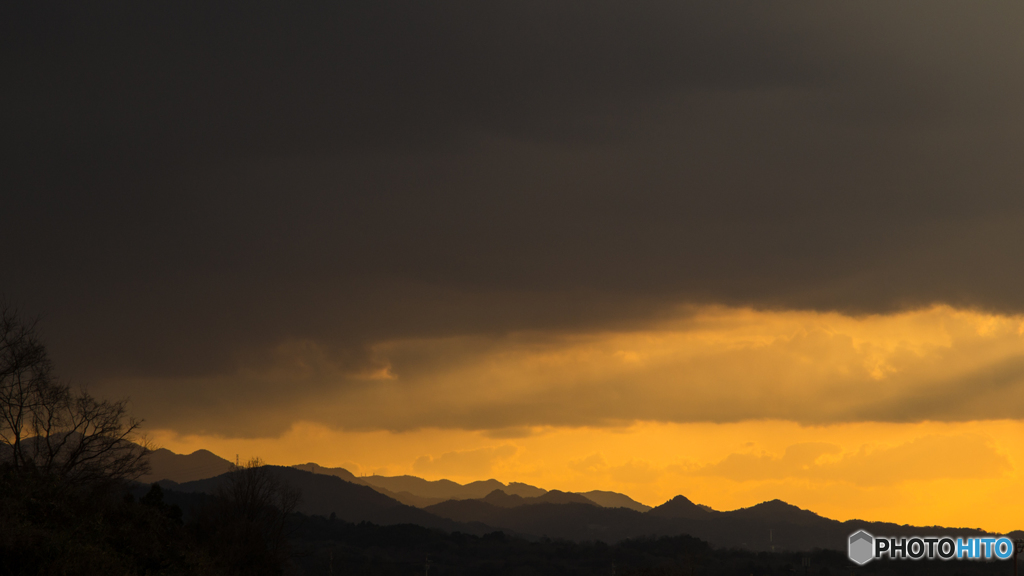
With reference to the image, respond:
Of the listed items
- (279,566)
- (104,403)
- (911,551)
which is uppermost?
(104,403)

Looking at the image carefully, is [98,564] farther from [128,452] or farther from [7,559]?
[128,452]

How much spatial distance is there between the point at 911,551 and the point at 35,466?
6674 centimetres

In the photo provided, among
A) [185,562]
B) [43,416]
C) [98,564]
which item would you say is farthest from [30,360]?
[98,564]

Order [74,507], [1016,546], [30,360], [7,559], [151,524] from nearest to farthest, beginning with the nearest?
[7,559]
[74,507]
[151,524]
[30,360]
[1016,546]

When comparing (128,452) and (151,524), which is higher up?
(128,452)

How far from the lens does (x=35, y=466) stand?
2670 inches

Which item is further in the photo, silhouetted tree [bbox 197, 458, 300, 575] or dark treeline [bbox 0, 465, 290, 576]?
silhouetted tree [bbox 197, 458, 300, 575]

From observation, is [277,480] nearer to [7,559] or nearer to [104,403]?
[104,403]

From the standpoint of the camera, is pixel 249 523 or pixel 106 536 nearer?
pixel 106 536

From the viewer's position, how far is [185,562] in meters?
61.5

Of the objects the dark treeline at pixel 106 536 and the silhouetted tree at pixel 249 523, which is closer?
the dark treeline at pixel 106 536

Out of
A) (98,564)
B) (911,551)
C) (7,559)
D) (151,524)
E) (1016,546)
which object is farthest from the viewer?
(1016,546)

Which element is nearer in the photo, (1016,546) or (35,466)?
(35,466)

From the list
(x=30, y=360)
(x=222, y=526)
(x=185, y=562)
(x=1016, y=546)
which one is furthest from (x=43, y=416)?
(x=1016, y=546)
